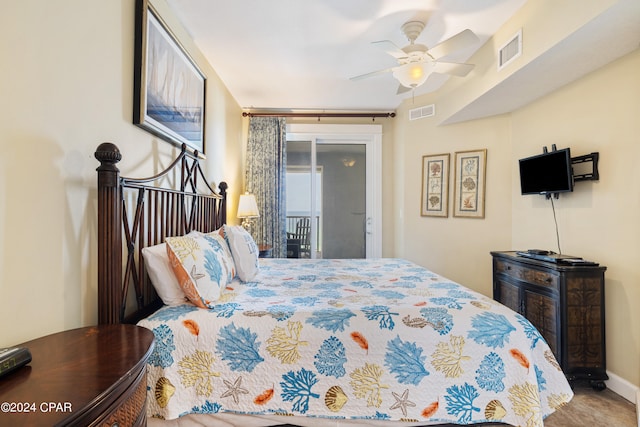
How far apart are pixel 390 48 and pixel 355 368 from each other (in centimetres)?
212

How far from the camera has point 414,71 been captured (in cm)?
234

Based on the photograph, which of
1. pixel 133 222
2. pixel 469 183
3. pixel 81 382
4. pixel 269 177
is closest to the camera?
pixel 81 382

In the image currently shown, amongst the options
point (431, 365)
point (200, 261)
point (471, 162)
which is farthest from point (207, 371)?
point (471, 162)

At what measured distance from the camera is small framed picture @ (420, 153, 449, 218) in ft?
12.4

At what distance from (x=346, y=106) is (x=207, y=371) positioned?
3.80 meters

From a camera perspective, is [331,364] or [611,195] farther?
[611,195]

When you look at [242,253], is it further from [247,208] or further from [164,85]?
[247,208]

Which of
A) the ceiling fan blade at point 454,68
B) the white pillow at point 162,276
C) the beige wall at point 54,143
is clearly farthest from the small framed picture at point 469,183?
the beige wall at point 54,143

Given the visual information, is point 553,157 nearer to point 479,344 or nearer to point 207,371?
point 479,344

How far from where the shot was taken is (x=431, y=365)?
4.40ft

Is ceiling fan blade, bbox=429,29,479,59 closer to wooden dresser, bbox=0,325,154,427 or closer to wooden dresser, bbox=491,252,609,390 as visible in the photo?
wooden dresser, bbox=491,252,609,390

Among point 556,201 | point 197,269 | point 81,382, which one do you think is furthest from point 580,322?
point 81,382

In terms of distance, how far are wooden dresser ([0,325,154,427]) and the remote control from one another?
0.05 feet

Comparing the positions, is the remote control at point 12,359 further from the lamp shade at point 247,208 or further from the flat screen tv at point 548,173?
the flat screen tv at point 548,173
